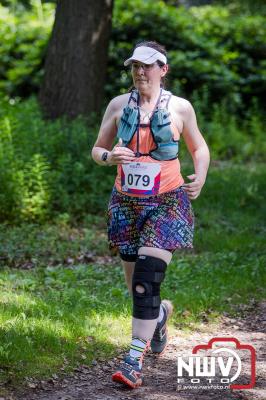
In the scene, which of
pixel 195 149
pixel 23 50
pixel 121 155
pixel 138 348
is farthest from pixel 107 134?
pixel 23 50

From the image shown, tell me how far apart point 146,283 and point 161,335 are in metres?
0.80

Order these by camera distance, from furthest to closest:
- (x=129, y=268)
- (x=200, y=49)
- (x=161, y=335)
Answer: (x=200, y=49), (x=161, y=335), (x=129, y=268)

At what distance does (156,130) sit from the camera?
4879 millimetres

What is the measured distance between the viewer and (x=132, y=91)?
16.7 feet

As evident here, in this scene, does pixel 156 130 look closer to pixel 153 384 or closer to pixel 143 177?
pixel 143 177

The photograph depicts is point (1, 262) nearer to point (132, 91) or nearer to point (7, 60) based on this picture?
point (132, 91)

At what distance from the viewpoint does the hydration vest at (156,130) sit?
16.0 feet

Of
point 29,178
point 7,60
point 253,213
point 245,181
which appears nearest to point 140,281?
point 29,178

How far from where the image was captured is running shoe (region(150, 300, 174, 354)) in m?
5.43

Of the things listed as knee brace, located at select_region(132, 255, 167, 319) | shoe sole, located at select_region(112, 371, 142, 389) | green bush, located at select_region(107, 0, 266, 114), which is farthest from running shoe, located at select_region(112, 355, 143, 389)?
green bush, located at select_region(107, 0, 266, 114)

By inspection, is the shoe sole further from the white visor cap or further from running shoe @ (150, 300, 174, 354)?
the white visor cap

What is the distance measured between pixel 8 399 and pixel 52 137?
18.8ft

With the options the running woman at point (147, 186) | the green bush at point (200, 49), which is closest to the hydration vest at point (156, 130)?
the running woman at point (147, 186)

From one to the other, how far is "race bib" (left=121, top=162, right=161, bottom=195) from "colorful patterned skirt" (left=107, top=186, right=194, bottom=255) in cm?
7
